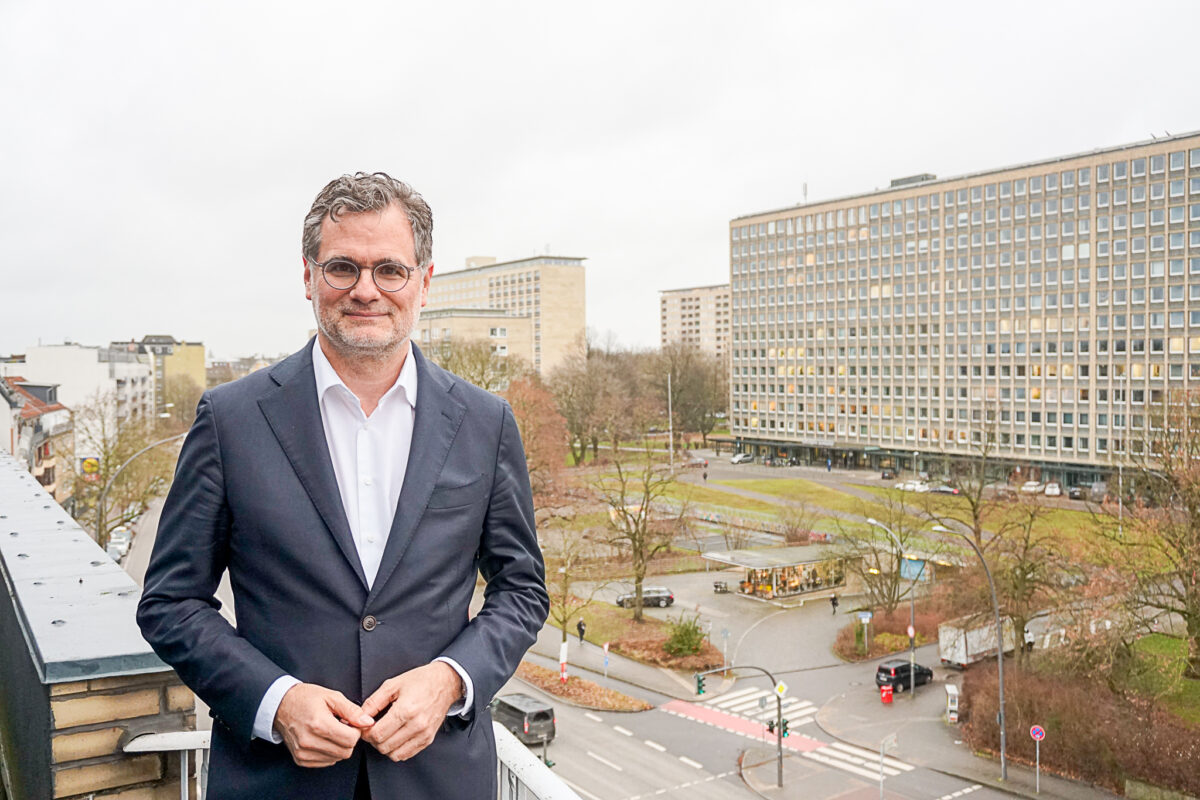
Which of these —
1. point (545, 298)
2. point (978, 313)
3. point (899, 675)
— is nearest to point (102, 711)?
point (899, 675)

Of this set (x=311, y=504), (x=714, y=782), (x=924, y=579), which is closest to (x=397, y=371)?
(x=311, y=504)

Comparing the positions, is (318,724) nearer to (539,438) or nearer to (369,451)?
(369,451)

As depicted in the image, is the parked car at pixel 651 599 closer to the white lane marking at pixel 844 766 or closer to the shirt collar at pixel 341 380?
the white lane marking at pixel 844 766

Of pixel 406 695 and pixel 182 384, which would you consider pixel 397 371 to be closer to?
pixel 406 695

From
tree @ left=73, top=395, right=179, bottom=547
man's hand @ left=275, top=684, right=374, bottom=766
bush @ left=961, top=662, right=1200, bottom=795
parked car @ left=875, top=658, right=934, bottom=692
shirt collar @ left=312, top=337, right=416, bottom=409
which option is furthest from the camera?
tree @ left=73, top=395, right=179, bottom=547

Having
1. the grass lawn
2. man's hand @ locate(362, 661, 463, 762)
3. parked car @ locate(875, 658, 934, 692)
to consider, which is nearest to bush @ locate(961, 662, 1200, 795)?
the grass lawn

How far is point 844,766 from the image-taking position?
1005 inches

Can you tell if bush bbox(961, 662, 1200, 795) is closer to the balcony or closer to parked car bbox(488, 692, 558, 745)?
parked car bbox(488, 692, 558, 745)

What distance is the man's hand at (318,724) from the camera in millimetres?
2256

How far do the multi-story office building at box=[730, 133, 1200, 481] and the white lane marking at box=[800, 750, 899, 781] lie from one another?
33.3 meters

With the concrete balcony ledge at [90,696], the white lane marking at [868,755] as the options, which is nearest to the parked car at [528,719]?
the white lane marking at [868,755]

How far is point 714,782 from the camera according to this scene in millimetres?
24078

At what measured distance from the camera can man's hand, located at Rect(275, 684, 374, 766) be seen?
226cm

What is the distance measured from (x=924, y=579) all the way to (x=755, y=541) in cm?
1090
